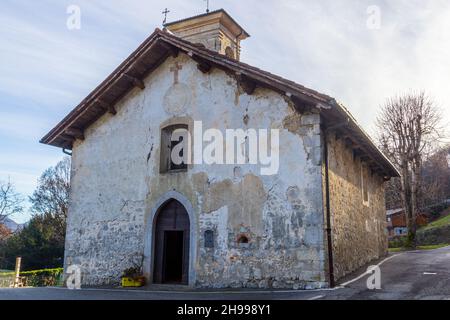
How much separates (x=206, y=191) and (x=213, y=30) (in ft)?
25.4

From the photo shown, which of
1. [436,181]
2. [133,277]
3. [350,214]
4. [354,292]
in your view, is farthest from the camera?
[436,181]


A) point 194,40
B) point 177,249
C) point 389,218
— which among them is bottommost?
point 177,249

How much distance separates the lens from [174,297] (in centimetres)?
838

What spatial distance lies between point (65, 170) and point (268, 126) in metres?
28.0

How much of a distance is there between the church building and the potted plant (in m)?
0.19

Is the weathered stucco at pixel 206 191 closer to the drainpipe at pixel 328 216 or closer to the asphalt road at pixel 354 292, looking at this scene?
the drainpipe at pixel 328 216

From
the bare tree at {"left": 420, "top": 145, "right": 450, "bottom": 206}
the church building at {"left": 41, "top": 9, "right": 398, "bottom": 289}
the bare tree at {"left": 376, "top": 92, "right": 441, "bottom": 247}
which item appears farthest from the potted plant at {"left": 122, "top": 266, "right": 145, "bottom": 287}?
the bare tree at {"left": 420, "top": 145, "right": 450, "bottom": 206}

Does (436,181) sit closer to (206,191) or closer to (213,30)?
(213,30)

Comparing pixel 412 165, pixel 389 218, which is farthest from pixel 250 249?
pixel 389 218

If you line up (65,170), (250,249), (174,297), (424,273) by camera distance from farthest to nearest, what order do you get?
(65,170) < (424,273) < (250,249) < (174,297)

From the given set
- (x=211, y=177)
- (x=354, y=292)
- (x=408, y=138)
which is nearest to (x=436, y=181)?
(x=408, y=138)

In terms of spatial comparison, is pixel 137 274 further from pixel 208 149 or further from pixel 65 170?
pixel 65 170

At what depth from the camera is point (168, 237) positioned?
11438 millimetres

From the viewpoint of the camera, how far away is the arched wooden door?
10609 mm
